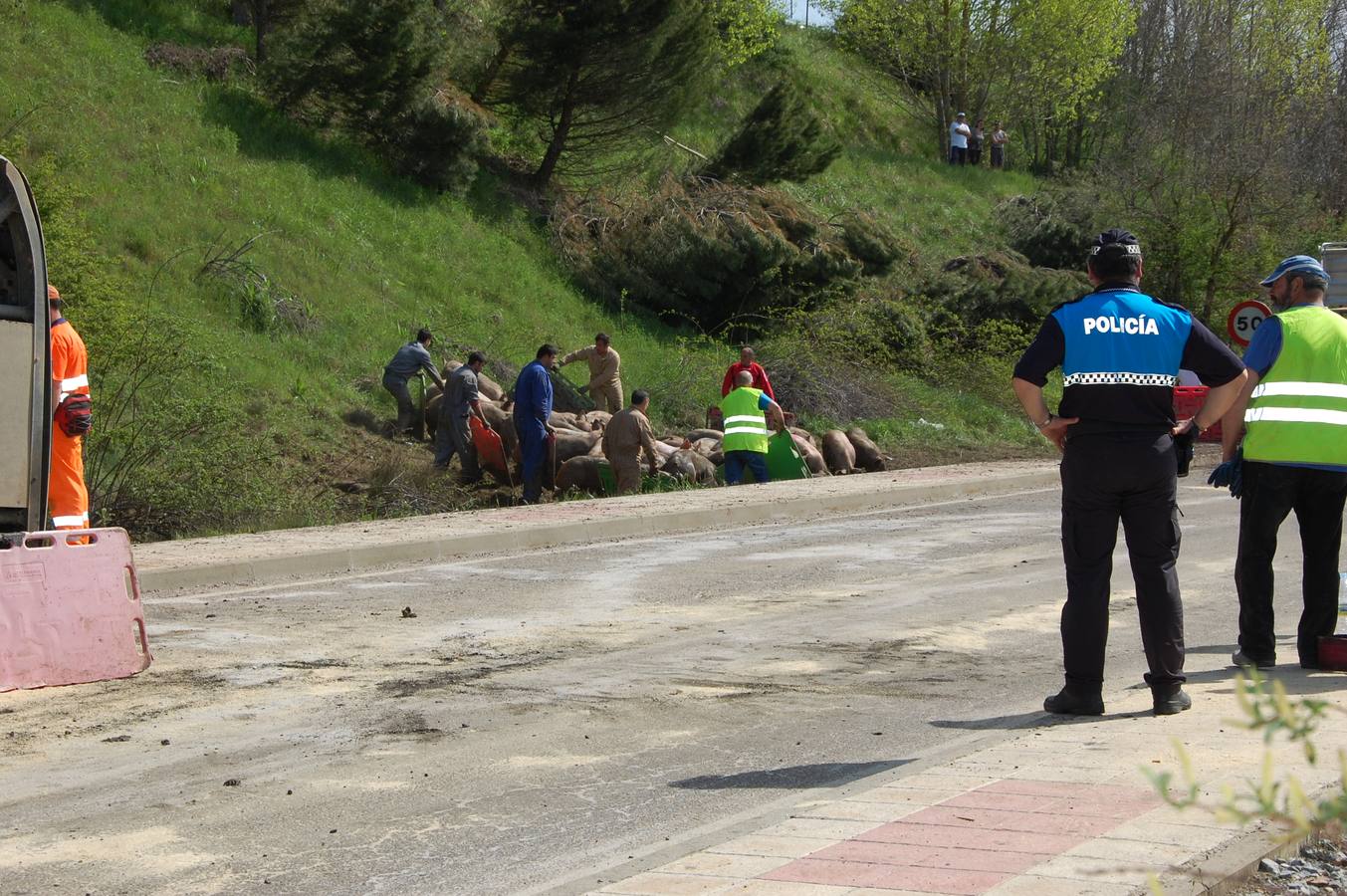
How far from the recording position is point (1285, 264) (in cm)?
788

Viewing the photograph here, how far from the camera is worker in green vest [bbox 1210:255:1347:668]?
299 inches

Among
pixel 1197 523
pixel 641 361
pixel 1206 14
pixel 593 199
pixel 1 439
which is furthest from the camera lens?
pixel 1206 14

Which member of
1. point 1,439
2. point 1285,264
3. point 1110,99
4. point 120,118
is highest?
point 1110,99

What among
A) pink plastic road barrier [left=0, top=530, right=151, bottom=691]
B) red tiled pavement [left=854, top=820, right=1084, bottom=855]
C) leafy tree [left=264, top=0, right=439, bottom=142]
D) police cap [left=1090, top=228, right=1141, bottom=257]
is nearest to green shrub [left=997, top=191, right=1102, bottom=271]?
leafy tree [left=264, top=0, right=439, bottom=142]

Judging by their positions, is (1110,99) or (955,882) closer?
(955,882)

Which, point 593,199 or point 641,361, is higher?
point 593,199

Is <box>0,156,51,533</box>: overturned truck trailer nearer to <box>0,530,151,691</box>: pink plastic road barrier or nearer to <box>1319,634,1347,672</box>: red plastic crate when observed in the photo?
<box>0,530,151,691</box>: pink plastic road barrier

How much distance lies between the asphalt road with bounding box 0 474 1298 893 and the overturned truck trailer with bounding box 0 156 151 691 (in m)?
0.17

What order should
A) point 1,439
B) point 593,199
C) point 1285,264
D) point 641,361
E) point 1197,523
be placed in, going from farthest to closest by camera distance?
point 593,199 → point 641,361 → point 1197,523 → point 1,439 → point 1285,264

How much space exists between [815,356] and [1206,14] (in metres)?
31.9

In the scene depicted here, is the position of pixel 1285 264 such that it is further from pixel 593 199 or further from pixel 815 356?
pixel 593 199

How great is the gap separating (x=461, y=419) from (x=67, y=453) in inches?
373

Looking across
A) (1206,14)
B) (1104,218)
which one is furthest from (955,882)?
(1206,14)

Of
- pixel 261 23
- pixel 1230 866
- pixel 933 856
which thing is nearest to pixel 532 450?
pixel 933 856
